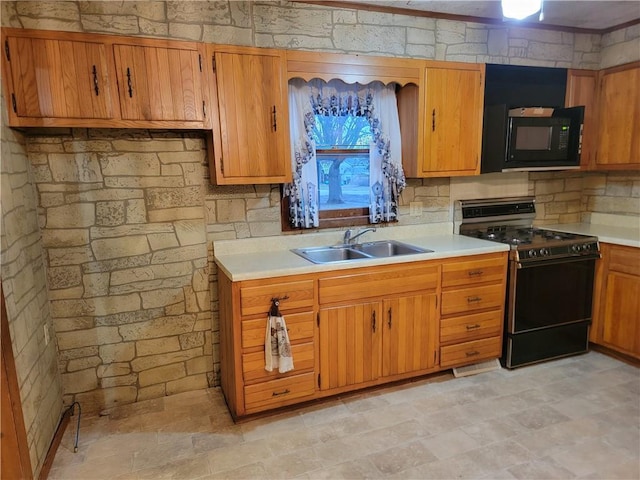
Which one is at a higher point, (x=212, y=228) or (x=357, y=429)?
(x=212, y=228)

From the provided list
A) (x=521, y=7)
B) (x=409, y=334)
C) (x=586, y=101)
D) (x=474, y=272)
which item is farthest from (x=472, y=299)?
(x=586, y=101)

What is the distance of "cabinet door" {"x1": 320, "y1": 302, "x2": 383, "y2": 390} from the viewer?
270cm

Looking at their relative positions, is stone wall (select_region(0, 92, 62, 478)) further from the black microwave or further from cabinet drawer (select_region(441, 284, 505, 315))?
the black microwave

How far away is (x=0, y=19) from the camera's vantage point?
2.14 meters

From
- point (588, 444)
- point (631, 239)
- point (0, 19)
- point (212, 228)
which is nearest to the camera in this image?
point (0, 19)

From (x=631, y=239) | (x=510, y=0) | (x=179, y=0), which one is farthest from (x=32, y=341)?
(x=631, y=239)

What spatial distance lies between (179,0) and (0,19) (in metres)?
0.93

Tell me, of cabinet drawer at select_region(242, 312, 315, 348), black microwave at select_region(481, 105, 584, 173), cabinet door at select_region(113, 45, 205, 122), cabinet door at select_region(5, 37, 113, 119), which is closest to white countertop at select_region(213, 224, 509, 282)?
cabinet drawer at select_region(242, 312, 315, 348)

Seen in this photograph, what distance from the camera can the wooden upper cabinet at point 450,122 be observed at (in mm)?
3098

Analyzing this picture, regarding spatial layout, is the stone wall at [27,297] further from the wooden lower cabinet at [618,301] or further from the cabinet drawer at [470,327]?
the wooden lower cabinet at [618,301]

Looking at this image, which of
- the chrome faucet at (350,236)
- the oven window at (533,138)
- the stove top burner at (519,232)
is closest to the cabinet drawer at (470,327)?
the stove top burner at (519,232)

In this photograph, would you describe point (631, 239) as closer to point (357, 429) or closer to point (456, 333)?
point (456, 333)

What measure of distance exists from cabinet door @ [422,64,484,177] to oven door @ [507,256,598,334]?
869mm

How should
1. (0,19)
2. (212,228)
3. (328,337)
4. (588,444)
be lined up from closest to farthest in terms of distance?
Result: (0,19) < (588,444) < (328,337) < (212,228)
